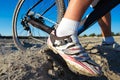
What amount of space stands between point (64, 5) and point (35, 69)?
7.04 ft

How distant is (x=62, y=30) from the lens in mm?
3699

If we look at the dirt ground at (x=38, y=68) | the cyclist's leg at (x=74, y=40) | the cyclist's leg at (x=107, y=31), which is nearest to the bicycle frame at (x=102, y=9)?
the cyclist's leg at (x=74, y=40)

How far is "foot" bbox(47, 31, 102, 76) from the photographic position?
3598 mm

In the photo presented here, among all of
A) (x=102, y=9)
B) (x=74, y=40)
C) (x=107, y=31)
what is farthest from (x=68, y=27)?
(x=107, y=31)

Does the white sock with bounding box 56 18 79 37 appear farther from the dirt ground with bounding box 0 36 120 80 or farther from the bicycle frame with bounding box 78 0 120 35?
the dirt ground with bounding box 0 36 120 80

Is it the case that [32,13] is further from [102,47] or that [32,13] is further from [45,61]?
[45,61]

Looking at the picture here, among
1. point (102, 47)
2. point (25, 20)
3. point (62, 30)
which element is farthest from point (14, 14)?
point (62, 30)

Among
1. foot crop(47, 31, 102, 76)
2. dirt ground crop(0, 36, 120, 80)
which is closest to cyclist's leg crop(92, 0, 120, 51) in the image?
dirt ground crop(0, 36, 120, 80)

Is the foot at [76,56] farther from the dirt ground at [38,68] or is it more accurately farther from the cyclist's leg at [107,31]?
the cyclist's leg at [107,31]

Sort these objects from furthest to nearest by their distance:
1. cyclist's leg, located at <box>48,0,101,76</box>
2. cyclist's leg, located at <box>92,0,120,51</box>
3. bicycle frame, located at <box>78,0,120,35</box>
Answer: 1. cyclist's leg, located at <box>92,0,120,51</box>
2. bicycle frame, located at <box>78,0,120,35</box>
3. cyclist's leg, located at <box>48,0,101,76</box>

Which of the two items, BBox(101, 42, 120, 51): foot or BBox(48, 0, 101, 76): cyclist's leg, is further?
BBox(101, 42, 120, 51): foot

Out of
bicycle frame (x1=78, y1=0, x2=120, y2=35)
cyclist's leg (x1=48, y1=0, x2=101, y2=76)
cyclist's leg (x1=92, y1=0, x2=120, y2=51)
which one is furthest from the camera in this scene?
cyclist's leg (x1=92, y1=0, x2=120, y2=51)

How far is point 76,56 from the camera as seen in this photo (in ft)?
12.1

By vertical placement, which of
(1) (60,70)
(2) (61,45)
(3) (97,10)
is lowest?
(1) (60,70)
